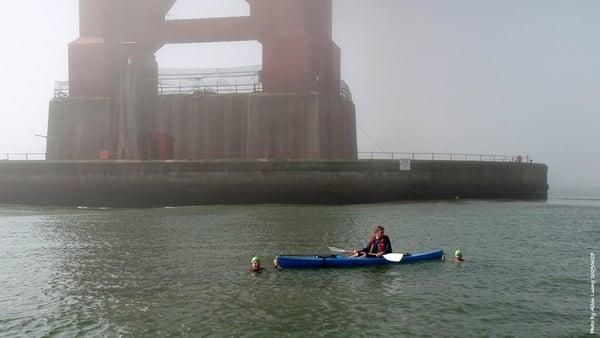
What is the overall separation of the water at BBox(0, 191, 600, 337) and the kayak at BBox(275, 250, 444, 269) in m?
0.36

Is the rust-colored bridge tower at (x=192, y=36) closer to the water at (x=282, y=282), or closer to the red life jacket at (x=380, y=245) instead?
the water at (x=282, y=282)

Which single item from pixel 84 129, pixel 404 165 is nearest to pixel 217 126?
pixel 84 129

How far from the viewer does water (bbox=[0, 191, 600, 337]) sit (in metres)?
12.2

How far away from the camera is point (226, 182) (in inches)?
1742

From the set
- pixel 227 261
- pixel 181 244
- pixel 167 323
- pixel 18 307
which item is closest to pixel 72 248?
pixel 181 244

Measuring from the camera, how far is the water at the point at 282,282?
1219 cm

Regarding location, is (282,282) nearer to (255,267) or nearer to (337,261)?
(255,267)

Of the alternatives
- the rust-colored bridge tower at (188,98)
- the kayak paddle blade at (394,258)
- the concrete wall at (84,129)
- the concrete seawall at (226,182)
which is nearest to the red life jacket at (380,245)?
the kayak paddle blade at (394,258)

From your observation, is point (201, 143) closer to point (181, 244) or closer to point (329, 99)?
point (329, 99)

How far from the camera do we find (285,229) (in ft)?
93.2

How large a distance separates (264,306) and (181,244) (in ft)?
36.4

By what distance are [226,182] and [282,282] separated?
28451 mm

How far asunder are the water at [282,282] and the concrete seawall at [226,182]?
40.4 ft

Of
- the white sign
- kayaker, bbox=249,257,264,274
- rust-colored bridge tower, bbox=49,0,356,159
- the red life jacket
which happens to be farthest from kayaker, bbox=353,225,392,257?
rust-colored bridge tower, bbox=49,0,356,159
